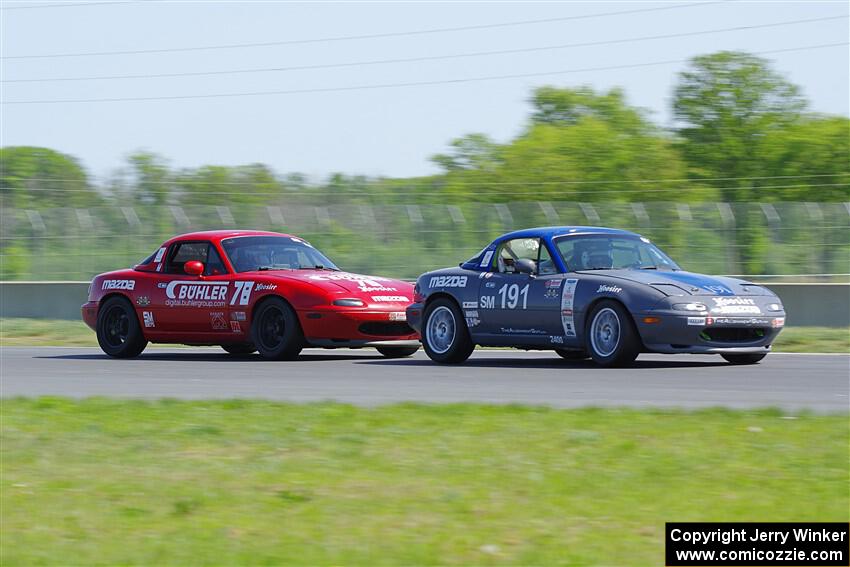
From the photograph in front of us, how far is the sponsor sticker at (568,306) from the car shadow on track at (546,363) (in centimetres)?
40

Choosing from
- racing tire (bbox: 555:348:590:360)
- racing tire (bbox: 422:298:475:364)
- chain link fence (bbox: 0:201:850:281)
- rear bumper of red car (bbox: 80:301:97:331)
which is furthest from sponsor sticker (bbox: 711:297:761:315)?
chain link fence (bbox: 0:201:850:281)

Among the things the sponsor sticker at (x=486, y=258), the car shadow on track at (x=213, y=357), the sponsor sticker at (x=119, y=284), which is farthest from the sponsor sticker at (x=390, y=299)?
the sponsor sticker at (x=119, y=284)

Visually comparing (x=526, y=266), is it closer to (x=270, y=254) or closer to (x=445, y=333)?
(x=445, y=333)

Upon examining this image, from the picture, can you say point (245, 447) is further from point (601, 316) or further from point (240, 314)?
point (240, 314)

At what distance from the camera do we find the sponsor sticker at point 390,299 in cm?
1535

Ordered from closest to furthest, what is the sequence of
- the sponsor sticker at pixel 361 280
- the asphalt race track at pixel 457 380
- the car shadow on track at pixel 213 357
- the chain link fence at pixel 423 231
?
the asphalt race track at pixel 457 380
the sponsor sticker at pixel 361 280
the car shadow on track at pixel 213 357
the chain link fence at pixel 423 231

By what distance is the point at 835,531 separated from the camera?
5426mm

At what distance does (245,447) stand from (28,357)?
9.98m

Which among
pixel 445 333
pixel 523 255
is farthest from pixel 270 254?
pixel 523 255

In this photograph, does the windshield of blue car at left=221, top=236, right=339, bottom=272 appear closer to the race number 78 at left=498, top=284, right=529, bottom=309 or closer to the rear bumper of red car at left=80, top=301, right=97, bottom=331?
the rear bumper of red car at left=80, top=301, right=97, bottom=331

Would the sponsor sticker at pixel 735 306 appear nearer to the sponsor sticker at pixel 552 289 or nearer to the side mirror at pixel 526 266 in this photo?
the sponsor sticker at pixel 552 289

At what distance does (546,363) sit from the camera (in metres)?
14.7

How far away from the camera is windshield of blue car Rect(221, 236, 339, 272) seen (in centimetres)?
1614

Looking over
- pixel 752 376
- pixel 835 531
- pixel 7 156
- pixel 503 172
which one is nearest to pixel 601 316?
pixel 752 376
